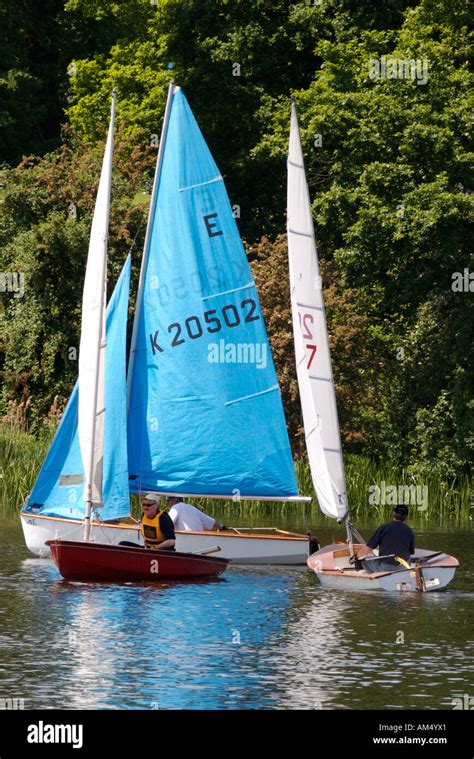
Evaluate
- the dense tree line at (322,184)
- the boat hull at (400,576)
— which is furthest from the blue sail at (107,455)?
the dense tree line at (322,184)

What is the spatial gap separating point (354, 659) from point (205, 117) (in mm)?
39476

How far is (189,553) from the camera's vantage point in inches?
1109

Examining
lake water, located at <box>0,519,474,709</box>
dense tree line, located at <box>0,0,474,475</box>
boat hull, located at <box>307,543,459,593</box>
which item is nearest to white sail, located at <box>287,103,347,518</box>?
boat hull, located at <box>307,543,459,593</box>

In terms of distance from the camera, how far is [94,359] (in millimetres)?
29203

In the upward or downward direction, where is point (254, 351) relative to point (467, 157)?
downward

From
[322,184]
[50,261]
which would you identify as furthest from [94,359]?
[322,184]

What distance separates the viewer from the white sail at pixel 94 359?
95.7ft

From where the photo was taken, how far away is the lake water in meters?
18.5

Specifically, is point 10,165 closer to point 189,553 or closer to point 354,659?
point 189,553

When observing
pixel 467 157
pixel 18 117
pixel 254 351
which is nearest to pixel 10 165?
pixel 18 117
